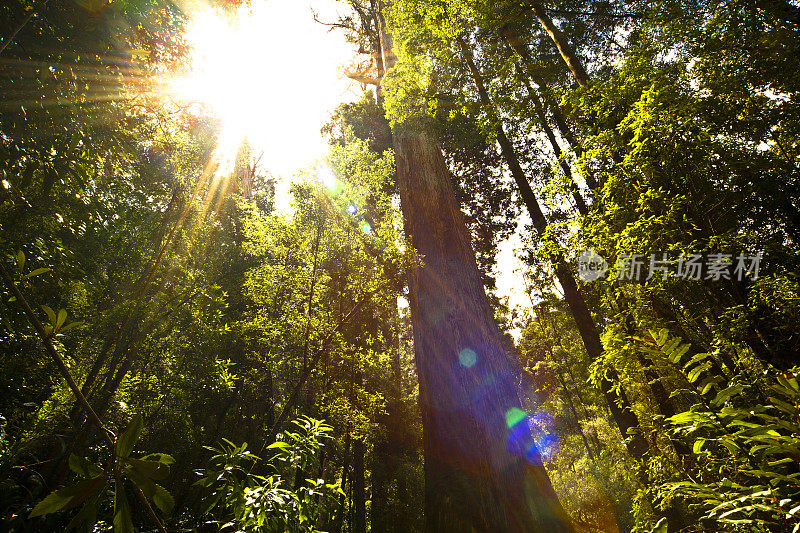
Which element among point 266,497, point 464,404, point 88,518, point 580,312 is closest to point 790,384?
point 266,497

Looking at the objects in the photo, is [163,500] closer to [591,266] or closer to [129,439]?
[129,439]

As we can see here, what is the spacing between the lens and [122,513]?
669mm

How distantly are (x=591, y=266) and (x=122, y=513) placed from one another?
120 inches

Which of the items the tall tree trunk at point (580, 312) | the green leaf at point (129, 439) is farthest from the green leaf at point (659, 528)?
the tall tree trunk at point (580, 312)

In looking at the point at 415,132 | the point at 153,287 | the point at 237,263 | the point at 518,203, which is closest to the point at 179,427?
the point at 153,287

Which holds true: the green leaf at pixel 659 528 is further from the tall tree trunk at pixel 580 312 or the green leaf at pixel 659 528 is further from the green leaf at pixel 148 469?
the tall tree trunk at pixel 580 312

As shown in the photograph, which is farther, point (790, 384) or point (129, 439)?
point (790, 384)

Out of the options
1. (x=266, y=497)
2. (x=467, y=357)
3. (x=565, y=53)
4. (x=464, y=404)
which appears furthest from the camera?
(x=565, y=53)

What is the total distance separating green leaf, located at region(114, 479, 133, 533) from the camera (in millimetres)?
647

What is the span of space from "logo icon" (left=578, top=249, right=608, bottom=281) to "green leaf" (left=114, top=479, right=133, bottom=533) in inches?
98.6

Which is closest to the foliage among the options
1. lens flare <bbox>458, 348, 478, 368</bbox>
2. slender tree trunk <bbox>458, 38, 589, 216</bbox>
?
lens flare <bbox>458, 348, 478, 368</bbox>

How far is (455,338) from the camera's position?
3.49 m

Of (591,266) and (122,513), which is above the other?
(591,266)

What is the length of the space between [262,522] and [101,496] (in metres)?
0.48
